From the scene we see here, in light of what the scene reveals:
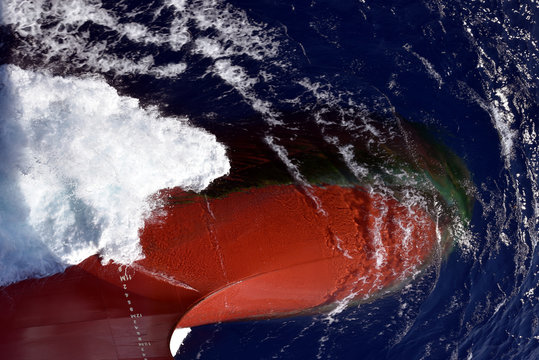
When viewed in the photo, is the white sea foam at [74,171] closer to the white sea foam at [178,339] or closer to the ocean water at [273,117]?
the ocean water at [273,117]

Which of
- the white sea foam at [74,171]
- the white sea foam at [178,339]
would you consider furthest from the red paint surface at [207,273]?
the white sea foam at [178,339]

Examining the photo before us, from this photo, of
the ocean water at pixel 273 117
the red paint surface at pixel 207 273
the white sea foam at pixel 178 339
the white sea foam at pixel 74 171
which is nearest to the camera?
the red paint surface at pixel 207 273

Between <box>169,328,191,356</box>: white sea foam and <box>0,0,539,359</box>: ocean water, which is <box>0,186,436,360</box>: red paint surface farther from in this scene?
<box>169,328,191,356</box>: white sea foam

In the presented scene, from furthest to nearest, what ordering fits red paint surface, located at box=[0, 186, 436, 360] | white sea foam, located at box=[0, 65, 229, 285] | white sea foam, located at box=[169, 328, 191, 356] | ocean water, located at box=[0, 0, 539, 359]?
1. white sea foam, located at box=[169, 328, 191, 356]
2. ocean water, located at box=[0, 0, 539, 359]
3. white sea foam, located at box=[0, 65, 229, 285]
4. red paint surface, located at box=[0, 186, 436, 360]

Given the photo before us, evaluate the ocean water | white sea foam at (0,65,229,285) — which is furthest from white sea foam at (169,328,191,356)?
white sea foam at (0,65,229,285)

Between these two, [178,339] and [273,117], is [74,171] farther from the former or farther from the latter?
[178,339]

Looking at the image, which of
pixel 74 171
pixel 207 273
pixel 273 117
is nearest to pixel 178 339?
pixel 207 273

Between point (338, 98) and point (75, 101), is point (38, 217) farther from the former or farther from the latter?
point (338, 98)
